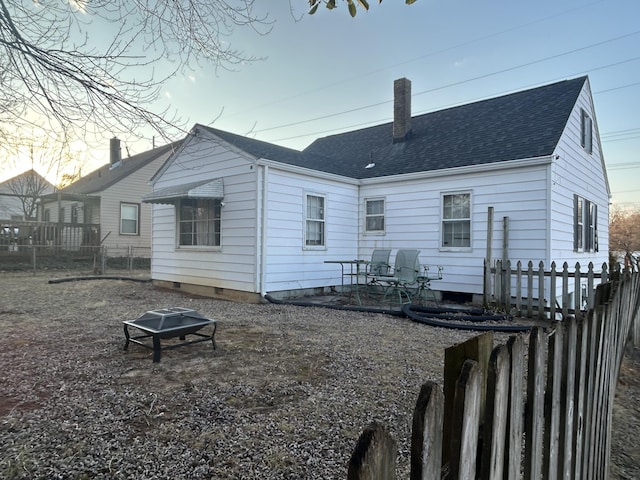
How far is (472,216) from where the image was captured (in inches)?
347

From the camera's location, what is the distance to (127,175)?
20172 mm

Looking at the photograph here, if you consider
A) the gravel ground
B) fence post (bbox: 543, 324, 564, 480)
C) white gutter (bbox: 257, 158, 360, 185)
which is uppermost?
white gutter (bbox: 257, 158, 360, 185)

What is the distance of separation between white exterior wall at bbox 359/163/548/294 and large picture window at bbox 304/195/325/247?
1582 millimetres

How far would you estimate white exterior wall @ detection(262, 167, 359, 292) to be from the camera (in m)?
8.56

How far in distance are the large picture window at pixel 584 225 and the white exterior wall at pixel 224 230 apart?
7.91m

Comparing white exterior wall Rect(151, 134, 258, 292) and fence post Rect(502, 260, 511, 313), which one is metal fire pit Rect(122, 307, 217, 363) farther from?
fence post Rect(502, 260, 511, 313)

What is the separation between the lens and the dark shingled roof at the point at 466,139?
28.5ft

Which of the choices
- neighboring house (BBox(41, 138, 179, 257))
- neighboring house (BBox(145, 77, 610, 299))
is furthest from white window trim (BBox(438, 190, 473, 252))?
neighboring house (BBox(41, 138, 179, 257))

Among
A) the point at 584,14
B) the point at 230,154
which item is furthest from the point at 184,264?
the point at 584,14

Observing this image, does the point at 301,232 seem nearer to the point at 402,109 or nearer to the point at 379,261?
the point at 379,261

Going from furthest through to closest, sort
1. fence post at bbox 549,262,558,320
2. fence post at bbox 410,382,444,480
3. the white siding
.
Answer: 1. the white siding
2. fence post at bbox 549,262,558,320
3. fence post at bbox 410,382,444,480

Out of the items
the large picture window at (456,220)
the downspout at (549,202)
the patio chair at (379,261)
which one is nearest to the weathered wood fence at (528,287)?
→ the downspout at (549,202)

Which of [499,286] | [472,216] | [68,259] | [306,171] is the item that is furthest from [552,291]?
[68,259]

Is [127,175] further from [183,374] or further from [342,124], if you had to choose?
[183,374]
